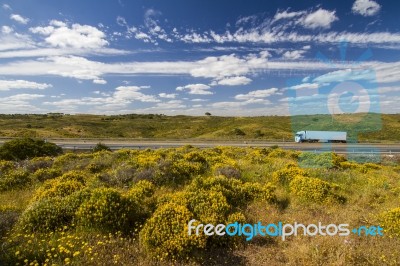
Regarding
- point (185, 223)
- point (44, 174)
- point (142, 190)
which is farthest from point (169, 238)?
point (44, 174)

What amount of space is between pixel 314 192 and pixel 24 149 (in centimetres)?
1981

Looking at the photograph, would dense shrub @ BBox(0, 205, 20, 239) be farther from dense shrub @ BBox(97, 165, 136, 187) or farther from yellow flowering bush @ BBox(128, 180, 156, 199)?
dense shrub @ BBox(97, 165, 136, 187)

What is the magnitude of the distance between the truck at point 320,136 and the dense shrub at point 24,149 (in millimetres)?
38299

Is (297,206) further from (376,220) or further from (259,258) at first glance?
(259,258)

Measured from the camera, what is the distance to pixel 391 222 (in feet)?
20.3

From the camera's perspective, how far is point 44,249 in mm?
5043

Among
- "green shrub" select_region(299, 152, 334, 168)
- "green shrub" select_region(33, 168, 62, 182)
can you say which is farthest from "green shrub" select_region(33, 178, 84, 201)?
"green shrub" select_region(299, 152, 334, 168)

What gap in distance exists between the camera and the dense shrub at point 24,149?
61.7ft

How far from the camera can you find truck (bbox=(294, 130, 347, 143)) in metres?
47.0

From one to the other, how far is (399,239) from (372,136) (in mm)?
72225

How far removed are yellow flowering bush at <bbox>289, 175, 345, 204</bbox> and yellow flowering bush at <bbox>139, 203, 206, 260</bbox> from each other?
4.57m

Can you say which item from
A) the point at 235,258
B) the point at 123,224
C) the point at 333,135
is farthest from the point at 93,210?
the point at 333,135

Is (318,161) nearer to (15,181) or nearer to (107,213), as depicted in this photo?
(107,213)

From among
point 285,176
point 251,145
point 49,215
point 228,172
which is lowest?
point 251,145
